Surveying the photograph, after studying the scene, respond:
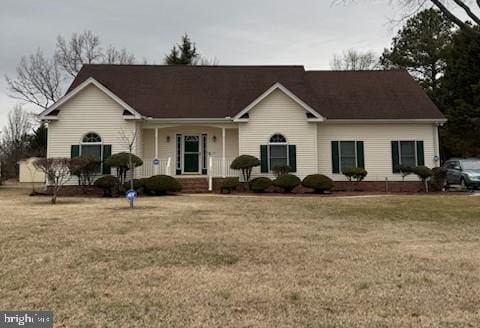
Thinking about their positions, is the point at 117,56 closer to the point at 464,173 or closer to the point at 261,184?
the point at 261,184

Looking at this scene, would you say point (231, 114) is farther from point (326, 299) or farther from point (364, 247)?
point (326, 299)

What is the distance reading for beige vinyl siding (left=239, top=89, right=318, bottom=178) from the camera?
19.0m

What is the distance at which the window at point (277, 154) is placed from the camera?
18969 millimetres

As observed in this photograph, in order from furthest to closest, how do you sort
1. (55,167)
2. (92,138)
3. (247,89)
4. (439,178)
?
(247,89) < (439,178) < (92,138) < (55,167)

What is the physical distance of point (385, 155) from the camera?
779 inches

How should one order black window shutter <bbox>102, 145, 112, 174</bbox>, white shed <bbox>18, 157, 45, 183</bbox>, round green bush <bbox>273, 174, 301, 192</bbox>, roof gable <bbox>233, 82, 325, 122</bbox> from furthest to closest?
1. white shed <bbox>18, 157, 45, 183</bbox>
2. roof gable <bbox>233, 82, 325, 122</bbox>
3. black window shutter <bbox>102, 145, 112, 174</bbox>
4. round green bush <bbox>273, 174, 301, 192</bbox>

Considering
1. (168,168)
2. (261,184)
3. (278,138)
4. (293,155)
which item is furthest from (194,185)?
(293,155)

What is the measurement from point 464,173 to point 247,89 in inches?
455

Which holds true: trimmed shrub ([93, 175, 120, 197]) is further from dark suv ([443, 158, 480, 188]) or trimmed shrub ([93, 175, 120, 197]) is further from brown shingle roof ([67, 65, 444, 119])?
dark suv ([443, 158, 480, 188])

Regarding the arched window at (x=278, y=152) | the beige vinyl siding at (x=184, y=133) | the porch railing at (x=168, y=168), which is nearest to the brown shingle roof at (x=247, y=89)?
the beige vinyl siding at (x=184, y=133)

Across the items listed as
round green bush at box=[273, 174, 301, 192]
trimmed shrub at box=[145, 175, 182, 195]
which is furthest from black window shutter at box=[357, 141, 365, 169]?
trimmed shrub at box=[145, 175, 182, 195]

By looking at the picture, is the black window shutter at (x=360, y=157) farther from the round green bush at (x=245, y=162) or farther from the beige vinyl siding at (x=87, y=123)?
the beige vinyl siding at (x=87, y=123)

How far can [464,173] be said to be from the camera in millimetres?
20391

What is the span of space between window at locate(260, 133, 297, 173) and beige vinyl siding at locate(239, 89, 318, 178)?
0.60 ft
